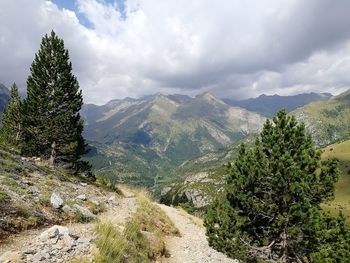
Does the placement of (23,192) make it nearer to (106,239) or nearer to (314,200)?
(106,239)

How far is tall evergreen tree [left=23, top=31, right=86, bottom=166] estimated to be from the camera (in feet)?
133

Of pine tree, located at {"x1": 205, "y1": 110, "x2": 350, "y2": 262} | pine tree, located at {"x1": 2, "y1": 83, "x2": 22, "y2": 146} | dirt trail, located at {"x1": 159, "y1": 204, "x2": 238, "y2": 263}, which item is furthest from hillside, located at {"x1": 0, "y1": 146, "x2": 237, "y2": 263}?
pine tree, located at {"x1": 2, "y1": 83, "x2": 22, "y2": 146}

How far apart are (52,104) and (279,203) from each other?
33.1m

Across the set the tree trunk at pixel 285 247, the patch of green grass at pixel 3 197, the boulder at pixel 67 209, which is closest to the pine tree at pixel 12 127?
the boulder at pixel 67 209

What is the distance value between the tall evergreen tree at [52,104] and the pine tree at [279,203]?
87.5ft

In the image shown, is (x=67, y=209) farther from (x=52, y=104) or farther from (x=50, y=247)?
(x=52, y=104)

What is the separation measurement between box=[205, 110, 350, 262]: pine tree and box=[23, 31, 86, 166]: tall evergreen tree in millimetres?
26675

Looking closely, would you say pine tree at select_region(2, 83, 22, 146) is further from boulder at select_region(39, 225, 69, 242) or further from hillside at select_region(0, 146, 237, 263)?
boulder at select_region(39, 225, 69, 242)

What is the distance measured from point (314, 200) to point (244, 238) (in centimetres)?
454

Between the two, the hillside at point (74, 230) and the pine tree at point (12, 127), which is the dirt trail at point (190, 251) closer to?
the hillside at point (74, 230)

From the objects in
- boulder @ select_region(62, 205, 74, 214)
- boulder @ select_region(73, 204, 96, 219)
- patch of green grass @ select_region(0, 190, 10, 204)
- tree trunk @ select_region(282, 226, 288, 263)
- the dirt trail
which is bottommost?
the dirt trail

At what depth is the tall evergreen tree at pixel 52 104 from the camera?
133ft

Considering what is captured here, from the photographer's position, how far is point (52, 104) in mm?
41188

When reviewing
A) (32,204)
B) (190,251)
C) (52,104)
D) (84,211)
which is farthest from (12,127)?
(190,251)
